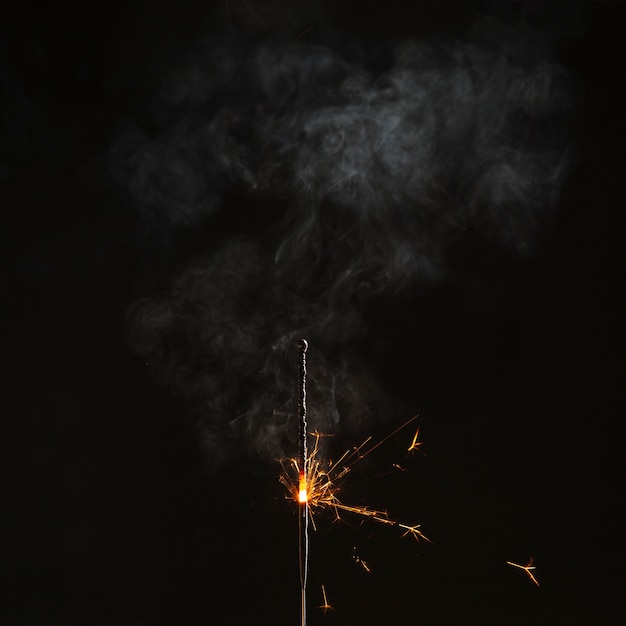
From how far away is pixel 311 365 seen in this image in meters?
1.84

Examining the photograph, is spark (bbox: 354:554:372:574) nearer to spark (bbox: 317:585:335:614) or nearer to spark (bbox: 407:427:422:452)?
spark (bbox: 317:585:335:614)

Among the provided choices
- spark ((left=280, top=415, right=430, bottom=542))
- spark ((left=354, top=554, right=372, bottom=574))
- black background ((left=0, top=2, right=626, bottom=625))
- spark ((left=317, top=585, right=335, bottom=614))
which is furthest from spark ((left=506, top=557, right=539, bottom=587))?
spark ((left=317, top=585, right=335, bottom=614))

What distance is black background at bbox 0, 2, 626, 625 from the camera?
5.95 ft

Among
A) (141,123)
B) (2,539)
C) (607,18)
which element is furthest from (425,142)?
(2,539)

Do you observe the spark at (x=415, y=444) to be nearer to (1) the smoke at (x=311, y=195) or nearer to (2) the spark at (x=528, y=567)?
(1) the smoke at (x=311, y=195)

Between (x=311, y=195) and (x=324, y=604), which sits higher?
(x=311, y=195)

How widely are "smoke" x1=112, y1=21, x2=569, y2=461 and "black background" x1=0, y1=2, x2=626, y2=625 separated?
0.21 ft

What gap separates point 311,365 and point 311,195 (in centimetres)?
44

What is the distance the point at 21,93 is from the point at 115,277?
52cm

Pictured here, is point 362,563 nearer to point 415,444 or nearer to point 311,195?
point 415,444

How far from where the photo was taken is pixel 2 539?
1803mm

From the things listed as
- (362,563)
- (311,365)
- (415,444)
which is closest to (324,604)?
A: (362,563)

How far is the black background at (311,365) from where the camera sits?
181 cm

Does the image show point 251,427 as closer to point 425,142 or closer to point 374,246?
point 374,246
